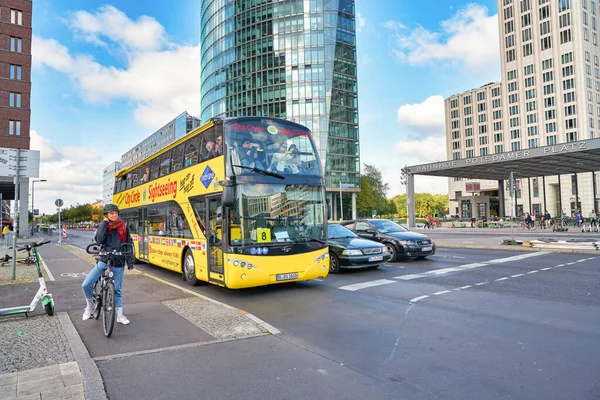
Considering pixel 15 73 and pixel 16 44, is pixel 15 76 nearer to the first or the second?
pixel 15 73

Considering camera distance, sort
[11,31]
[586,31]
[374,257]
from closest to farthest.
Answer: [374,257]
[11,31]
[586,31]

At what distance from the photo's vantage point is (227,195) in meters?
7.96

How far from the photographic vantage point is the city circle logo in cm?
884

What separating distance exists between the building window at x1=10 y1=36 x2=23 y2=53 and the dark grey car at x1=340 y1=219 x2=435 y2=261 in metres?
44.9

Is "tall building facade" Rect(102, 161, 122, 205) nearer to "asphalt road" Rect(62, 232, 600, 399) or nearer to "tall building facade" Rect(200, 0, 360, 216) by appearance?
"tall building facade" Rect(200, 0, 360, 216)

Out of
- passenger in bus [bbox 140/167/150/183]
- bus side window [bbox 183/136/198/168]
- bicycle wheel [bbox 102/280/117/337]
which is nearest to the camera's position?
bicycle wheel [bbox 102/280/117/337]

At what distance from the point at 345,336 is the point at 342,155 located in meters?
67.2

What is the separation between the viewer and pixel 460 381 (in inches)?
157

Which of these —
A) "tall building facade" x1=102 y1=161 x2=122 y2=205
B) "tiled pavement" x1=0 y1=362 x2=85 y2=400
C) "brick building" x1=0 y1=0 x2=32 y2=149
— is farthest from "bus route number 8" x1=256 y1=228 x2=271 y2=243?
"tall building facade" x1=102 y1=161 x2=122 y2=205

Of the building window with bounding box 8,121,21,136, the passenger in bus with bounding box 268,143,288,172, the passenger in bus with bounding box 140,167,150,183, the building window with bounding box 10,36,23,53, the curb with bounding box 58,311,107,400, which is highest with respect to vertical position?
the building window with bounding box 10,36,23,53

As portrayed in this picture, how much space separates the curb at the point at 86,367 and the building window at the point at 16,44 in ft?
159

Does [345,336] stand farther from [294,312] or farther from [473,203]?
[473,203]

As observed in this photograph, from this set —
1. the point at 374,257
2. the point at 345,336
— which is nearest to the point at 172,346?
the point at 345,336

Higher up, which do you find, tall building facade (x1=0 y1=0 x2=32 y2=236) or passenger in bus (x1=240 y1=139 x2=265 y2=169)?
tall building facade (x1=0 y1=0 x2=32 y2=236)
